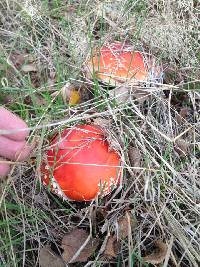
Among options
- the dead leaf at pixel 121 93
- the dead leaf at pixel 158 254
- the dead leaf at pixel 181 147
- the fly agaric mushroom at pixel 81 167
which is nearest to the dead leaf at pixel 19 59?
the dead leaf at pixel 121 93

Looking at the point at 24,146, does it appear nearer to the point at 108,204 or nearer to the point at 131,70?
the point at 108,204

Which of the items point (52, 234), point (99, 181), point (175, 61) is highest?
point (175, 61)

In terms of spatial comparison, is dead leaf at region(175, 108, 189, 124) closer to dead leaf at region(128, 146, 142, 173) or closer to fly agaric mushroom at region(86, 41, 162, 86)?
fly agaric mushroom at region(86, 41, 162, 86)

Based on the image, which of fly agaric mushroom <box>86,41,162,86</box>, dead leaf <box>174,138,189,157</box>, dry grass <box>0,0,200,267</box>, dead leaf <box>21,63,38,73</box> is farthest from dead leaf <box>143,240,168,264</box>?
dead leaf <box>21,63,38,73</box>

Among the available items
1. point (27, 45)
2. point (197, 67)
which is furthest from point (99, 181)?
point (27, 45)

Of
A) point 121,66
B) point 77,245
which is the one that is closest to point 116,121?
point 121,66

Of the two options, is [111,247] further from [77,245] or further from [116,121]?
[116,121]
